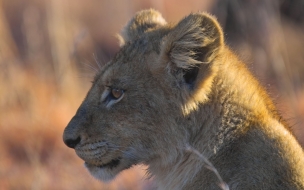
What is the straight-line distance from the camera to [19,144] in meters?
8.22

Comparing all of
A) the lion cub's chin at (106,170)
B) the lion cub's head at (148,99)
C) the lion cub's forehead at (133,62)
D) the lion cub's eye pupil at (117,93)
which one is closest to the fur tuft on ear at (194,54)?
the lion cub's head at (148,99)

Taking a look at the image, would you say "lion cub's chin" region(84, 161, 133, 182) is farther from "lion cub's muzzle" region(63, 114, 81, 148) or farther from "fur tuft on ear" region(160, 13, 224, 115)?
"fur tuft on ear" region(160, 13, 224, 115)

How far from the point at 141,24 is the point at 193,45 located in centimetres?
83

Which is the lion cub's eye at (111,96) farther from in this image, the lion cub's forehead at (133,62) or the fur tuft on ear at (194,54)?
the fur tuft on ear at (194,54)

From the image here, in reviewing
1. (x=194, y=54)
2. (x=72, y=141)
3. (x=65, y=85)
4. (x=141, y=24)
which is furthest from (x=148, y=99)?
(x=65, y=85)

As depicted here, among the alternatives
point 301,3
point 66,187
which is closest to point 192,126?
point 66,187

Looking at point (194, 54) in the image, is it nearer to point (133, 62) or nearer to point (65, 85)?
point (133, 62)

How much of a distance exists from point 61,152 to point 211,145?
419 centimetres

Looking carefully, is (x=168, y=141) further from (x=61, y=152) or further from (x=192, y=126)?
(x=61, y=152)

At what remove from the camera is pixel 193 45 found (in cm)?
368

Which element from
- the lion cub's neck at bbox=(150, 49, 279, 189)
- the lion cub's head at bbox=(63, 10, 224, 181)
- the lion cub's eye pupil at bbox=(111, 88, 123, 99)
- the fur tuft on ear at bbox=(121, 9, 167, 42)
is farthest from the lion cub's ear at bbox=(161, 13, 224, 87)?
the fur tuft on ear at bbox=(121, 9, 167, 42)

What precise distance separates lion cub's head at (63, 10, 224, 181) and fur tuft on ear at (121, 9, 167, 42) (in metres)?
0.37

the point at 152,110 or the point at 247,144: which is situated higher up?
the point at 152,110

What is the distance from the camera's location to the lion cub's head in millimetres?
3686
